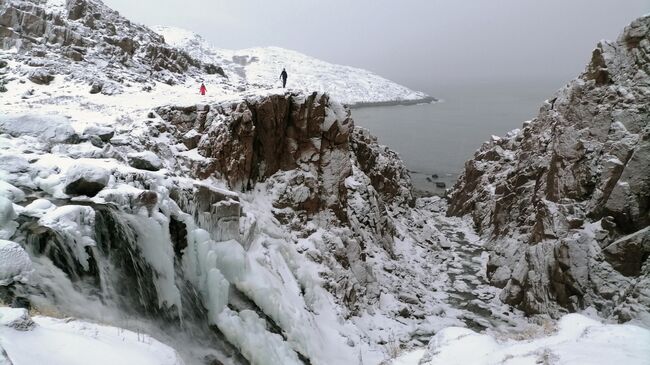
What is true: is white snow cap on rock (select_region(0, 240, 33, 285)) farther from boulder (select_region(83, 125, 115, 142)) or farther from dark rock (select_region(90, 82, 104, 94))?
dark rock (select_region(90, 82, 104, 94))

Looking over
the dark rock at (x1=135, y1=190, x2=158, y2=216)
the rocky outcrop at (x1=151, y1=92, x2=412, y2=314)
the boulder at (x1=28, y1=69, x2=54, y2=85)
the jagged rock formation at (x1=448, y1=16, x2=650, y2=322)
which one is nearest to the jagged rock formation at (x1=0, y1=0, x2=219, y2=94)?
the boulder at (x1=28, y1=69, x2=54, y2=85)

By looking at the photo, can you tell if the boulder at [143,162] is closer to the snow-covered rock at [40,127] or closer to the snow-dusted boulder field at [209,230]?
the snow-dusted boulder field at [209,230]

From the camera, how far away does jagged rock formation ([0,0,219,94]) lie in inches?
965

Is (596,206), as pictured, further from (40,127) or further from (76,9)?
(76,9)

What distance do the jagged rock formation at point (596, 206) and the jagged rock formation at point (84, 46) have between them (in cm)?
2701

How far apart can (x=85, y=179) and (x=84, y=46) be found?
2364 centimetres

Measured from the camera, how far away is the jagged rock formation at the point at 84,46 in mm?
24500

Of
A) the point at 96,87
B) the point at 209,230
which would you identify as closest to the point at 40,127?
the point at 209,230

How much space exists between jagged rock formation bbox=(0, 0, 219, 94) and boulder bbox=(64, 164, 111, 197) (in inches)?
568

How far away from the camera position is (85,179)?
10.2 m

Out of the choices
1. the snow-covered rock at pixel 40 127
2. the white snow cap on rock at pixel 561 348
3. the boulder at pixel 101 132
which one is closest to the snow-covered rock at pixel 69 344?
the white snow cap on rock at pixel 561 348

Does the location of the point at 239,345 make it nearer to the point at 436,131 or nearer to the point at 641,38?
the point at 641,38

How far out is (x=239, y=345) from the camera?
11.4 meters

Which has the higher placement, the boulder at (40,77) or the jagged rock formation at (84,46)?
the jagged rock formation at (84,46)
